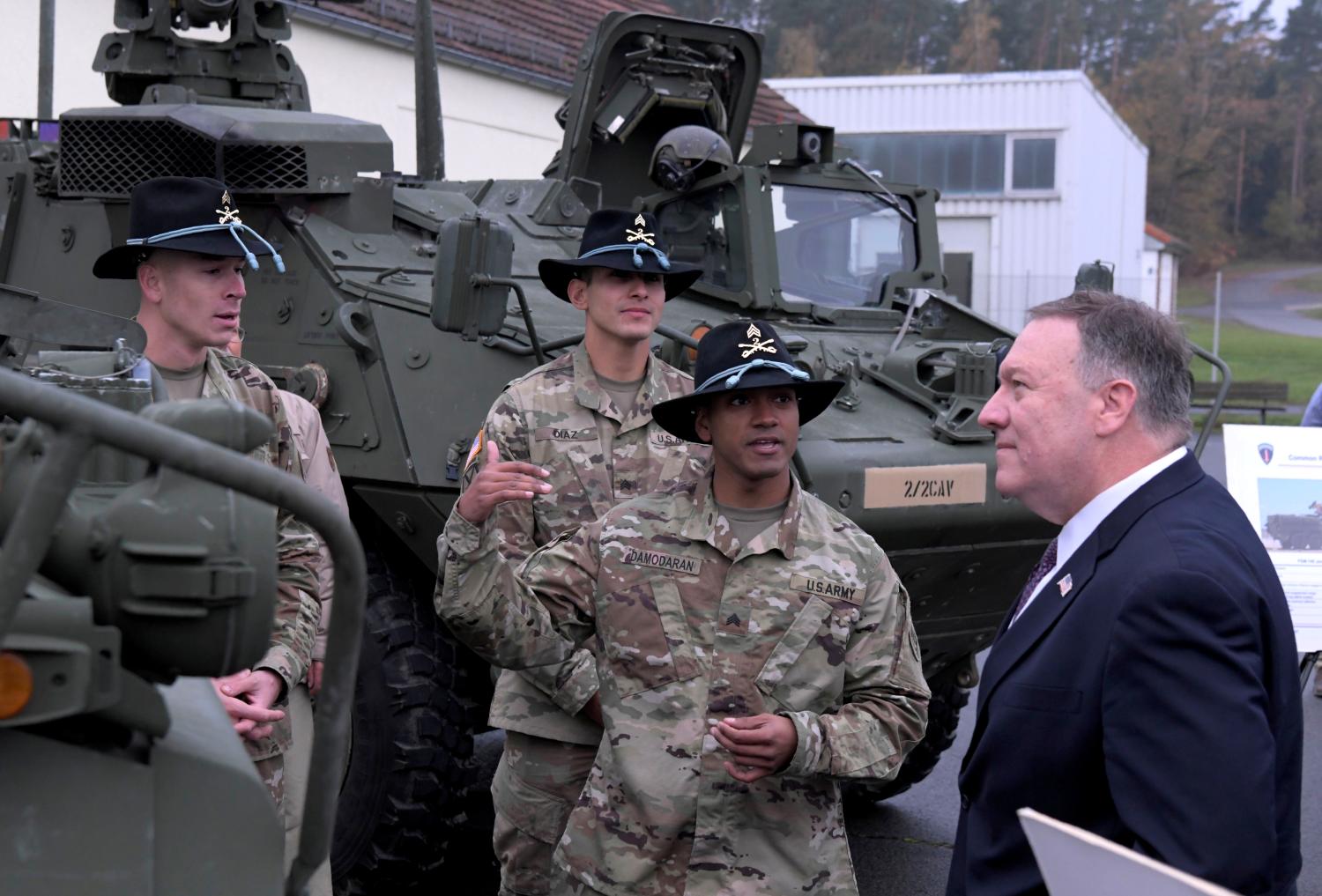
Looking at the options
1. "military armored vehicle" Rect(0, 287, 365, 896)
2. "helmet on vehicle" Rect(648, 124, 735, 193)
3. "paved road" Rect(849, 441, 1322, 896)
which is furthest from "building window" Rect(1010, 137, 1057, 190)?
"military armored vehicle" Rect(0, 287, 365, 896)

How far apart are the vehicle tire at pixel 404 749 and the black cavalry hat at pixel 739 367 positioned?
1.98 meters

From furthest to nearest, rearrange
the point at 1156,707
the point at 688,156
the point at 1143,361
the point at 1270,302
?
the point at 1270,302 < the point at 688,156 < the point at 1143,361 < the point at 1156,707

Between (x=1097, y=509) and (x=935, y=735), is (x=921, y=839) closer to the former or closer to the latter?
(x=935, y=735)

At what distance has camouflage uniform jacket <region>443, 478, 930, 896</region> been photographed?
3.20 metres

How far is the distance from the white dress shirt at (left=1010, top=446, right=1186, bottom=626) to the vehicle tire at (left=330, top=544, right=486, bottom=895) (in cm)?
298

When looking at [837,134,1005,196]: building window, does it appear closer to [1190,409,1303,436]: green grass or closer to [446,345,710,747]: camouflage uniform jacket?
[1190,409,1303,436]: green grass

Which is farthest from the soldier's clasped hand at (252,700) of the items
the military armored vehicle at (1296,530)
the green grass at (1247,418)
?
the green grass at (1247,418)

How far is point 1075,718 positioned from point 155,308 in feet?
6.94

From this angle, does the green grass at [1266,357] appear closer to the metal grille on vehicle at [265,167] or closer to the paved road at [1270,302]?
the paved road at [1270,302]

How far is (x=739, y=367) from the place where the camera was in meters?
3.42

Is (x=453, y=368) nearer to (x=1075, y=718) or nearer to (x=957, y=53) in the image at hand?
(x=1075, y=718)

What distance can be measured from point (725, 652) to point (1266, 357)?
37778mm

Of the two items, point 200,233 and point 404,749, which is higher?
point 200,233

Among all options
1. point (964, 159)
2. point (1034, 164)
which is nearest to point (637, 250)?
point (1034, 164)
